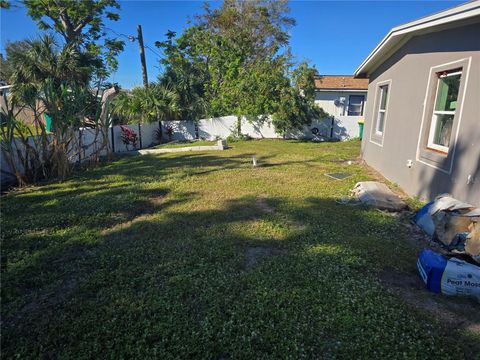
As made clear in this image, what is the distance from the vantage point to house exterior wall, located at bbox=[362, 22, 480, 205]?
4.01m

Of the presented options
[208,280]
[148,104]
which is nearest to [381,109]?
[208,280]

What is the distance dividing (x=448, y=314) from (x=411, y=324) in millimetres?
414

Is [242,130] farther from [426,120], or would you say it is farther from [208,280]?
[208,280]

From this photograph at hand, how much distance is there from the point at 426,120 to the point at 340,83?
1714 centimetres

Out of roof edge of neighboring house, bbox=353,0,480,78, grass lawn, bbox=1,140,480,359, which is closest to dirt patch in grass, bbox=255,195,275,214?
grass lawn, bbox=1,140,480,359

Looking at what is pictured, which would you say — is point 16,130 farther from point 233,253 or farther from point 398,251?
point 398,251

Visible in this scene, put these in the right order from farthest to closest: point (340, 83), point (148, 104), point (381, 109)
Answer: point (340, 83)
point (148, 104)
point (381, 109)

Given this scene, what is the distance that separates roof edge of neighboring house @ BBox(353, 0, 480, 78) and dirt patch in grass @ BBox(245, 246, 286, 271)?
3.93 m

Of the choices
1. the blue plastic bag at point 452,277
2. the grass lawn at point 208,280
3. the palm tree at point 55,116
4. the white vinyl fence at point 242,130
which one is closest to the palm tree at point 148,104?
the white vinyl fence at point 242,130

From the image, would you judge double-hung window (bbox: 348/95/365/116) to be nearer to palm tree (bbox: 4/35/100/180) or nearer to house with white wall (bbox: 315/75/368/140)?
house with white wall (bbox: 315/75/368/140)

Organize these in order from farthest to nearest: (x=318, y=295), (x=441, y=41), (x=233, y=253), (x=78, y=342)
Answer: (x=441, y=41), (x=233, y=253), (x=318, y=295), (x=78, y=342)

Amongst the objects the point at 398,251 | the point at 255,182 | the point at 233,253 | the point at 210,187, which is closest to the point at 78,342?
the point at 233,253

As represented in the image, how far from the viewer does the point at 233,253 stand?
345 cm

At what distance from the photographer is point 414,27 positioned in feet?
17.2
